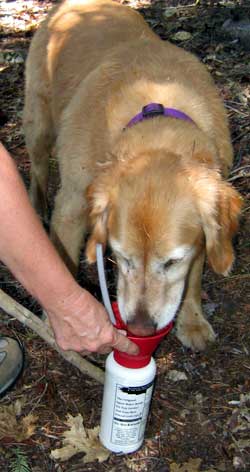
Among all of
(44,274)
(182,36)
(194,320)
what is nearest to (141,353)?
(44,274)

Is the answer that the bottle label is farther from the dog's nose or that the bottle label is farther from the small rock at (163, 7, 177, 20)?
the small rock at (163, 7, 177, 20)

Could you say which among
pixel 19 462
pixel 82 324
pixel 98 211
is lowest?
pixel 19 462

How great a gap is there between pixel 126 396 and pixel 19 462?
73 centimetres

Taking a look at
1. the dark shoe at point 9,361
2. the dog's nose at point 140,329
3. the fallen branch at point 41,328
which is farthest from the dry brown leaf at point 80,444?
the dog's nose at point 140,329

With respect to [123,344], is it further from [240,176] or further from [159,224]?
[240,176]

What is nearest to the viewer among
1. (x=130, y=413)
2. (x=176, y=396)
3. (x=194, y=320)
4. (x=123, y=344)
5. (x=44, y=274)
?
(x=44, y=274)

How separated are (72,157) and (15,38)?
432 cm

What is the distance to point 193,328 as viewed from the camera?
3.96m

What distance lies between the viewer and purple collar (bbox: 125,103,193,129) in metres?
3.43

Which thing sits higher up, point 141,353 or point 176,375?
point 141,353

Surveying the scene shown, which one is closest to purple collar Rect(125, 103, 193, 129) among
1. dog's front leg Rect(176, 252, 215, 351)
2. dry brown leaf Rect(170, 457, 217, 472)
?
dog's front leg Rect(176, 252, 215, 351)

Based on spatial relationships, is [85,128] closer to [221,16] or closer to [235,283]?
[235,283]

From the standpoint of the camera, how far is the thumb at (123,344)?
2670 mm

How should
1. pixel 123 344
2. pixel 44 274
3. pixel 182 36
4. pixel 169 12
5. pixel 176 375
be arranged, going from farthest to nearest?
pixel 169 12, pixel 182 36, pixel 176 375, pixel 123 344, pixel 44 274
